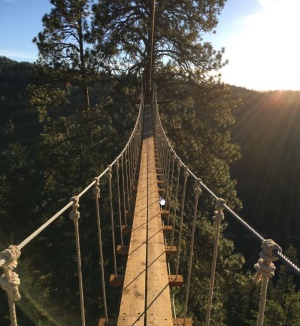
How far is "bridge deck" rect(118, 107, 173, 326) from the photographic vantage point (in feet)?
6.43

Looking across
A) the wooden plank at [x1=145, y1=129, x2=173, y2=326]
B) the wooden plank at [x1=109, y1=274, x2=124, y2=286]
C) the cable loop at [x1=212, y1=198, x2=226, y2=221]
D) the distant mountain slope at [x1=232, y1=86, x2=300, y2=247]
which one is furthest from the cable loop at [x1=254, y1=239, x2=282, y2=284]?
the distant mountain slope at [x1=232, y1=86, x2=300, y2=247]

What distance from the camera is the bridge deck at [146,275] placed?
196 cm

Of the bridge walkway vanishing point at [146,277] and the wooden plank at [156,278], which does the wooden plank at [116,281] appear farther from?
the wooden plank at [156,278]

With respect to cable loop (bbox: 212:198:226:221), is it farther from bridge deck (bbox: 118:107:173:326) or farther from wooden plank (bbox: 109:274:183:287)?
wooden plank (bbox: 109:274:183:287)

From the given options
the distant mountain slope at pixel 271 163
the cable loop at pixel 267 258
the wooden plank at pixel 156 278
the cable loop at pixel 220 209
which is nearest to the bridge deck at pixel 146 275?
the wooden plank at pixel 156 278

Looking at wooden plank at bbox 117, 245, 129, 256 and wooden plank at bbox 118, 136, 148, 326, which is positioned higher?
wooden plank at bbox 118, 136, 148, 326

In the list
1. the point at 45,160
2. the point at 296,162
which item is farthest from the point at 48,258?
the point at 296,162

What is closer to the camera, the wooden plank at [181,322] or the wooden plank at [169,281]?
the wooden plank at [181,322]

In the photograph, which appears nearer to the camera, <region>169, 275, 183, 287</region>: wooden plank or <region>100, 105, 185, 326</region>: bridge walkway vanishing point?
<region>100, 105, 185, 326</region>: bridge walkway vanishing point

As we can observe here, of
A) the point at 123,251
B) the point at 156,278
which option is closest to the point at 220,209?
the point at 156,278

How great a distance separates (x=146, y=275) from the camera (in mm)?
2338

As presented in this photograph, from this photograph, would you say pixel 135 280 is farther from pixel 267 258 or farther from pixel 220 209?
pixel 267 258

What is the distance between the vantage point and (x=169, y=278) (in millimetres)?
2445

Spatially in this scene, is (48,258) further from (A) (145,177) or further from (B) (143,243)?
(B) (143,243)
